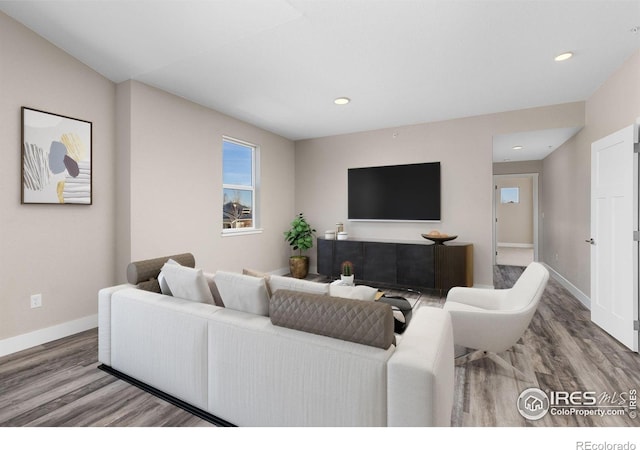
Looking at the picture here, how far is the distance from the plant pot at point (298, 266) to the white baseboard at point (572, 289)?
4.05 m

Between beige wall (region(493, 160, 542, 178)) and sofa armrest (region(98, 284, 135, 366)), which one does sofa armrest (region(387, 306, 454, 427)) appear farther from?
beige wall (region(493, 160, 542, 178))

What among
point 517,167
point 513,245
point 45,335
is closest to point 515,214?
point 513,245

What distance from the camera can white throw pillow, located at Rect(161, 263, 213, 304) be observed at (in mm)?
2027

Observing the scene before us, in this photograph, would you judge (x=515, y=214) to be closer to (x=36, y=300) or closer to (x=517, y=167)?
(x=517, y=167)

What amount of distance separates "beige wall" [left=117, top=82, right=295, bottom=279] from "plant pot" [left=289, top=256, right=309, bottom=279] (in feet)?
1.77

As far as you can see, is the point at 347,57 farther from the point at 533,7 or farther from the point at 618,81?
the point at 618,81

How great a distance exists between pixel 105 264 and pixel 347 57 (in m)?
3.30

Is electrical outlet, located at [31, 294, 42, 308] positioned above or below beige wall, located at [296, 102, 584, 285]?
below

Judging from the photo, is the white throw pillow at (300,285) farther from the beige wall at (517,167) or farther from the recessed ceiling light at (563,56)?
the beige wall at (517,167)

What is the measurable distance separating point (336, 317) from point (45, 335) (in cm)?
310

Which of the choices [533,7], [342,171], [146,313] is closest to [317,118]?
[342,171]

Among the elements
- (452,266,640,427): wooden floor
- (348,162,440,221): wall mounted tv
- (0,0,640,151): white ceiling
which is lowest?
(452,266,640,427): wooden floor

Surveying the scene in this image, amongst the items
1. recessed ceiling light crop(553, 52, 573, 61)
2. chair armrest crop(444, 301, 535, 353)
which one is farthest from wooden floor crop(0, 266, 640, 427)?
recessed ceiling light crop(553, 52, 573, 61)
